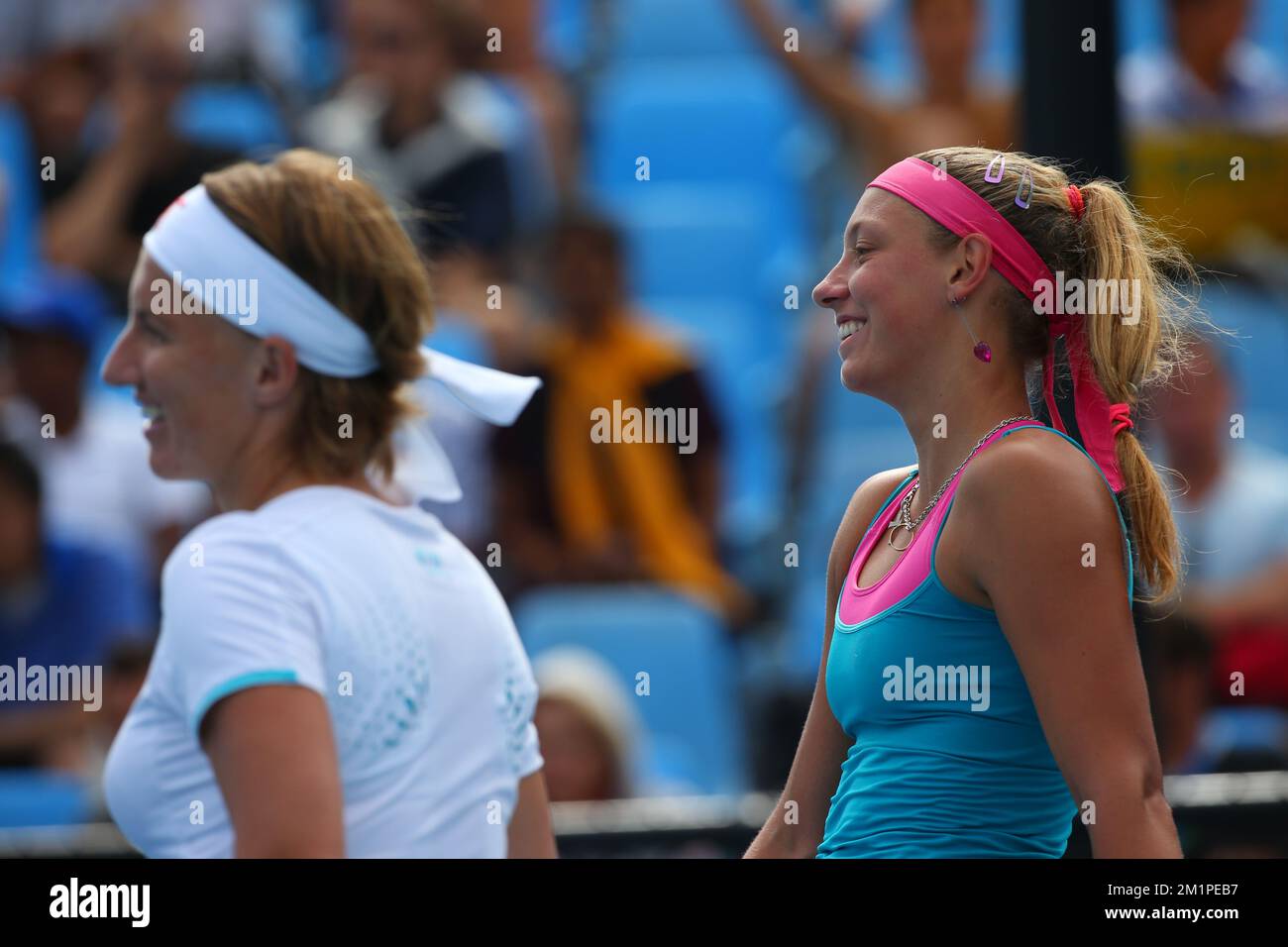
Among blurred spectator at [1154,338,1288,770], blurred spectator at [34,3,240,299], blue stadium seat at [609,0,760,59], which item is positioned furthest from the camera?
blue stadium seat at [609,0,760,59]

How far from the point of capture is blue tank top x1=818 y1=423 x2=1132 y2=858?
1.50m

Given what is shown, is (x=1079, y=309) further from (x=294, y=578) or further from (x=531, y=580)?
(x=531, y=580)

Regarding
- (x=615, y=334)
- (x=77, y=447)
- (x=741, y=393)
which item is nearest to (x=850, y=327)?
(x=615, y=334)

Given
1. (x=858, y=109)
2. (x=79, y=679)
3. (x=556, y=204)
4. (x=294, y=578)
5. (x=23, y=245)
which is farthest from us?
(x=23, y=245)

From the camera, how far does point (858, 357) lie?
162 cm

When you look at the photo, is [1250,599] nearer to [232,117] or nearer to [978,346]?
[978,346]

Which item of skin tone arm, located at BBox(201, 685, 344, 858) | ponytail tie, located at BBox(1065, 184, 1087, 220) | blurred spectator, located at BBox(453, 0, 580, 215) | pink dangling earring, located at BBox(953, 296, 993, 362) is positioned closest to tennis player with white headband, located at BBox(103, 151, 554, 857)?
skin tone arm, located at BBox(201, 685, 344, 858)

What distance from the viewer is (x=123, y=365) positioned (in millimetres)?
1801

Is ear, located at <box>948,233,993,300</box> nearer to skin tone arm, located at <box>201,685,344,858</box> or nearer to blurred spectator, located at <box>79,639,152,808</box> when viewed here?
skin tone arm, located at <box>201,685,344,858</box>

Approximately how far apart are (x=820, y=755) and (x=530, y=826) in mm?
312

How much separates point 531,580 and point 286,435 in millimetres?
2712

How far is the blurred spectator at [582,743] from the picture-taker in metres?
3.50

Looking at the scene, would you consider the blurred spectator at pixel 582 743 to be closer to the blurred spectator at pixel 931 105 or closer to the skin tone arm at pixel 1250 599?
the skin tone arm at pixel 1250 599
